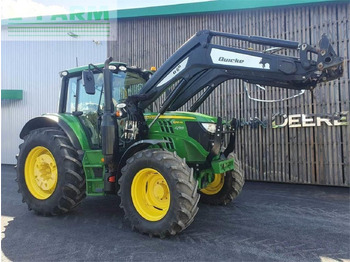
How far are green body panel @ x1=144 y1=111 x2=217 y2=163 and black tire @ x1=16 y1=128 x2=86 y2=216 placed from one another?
1345mm

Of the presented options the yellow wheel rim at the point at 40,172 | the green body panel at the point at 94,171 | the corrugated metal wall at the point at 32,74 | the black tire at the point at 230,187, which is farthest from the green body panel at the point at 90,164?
the corrugated metal wall at the point at 32,74

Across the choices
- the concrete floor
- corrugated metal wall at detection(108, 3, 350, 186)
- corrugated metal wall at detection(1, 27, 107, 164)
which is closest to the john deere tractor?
the concrete floor

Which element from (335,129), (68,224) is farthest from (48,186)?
(335,129)

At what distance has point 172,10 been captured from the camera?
29.3 feet

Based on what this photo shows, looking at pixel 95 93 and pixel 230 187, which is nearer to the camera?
pixel 95 93

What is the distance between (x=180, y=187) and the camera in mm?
3350

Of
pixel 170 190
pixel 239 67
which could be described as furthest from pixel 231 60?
pixel 170 190

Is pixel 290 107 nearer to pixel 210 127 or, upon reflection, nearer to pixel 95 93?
pixel 210 127

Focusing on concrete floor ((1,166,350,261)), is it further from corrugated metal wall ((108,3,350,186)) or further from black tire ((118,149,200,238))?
corrugated metal wall ((108,3,350,186))

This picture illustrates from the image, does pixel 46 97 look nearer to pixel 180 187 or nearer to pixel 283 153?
pixel 283 153

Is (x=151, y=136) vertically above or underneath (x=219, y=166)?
above

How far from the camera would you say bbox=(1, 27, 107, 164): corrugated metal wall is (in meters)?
12.1

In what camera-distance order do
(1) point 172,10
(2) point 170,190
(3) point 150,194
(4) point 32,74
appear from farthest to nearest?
(4) point 32,74
(1) point 172,10
(3) point 150,194
(2) point 170,190

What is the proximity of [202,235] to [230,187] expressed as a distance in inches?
56.6
